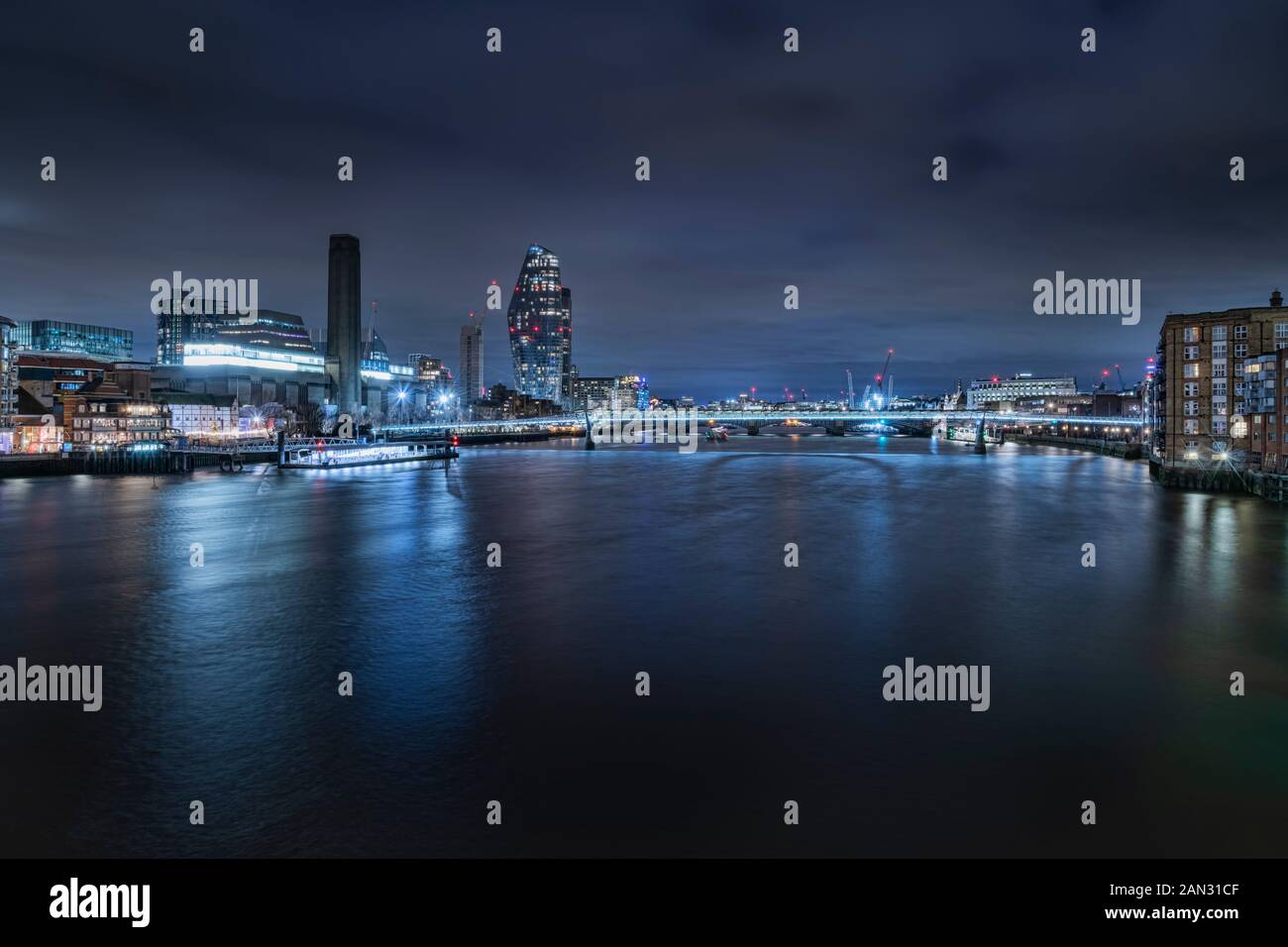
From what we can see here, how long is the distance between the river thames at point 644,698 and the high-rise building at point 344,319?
153666mm

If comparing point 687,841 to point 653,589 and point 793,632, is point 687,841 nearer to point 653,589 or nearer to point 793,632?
point 793,632

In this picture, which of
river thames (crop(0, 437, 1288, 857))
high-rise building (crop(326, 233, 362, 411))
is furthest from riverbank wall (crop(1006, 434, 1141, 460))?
high-rise building (crop(326, 233, 362, 411))

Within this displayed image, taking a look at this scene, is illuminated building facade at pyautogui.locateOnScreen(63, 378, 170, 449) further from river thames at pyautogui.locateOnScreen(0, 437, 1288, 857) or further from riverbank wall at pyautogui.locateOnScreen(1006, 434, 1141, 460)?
riverbank wall at pyautogui.locateOnScreen(1006, 434, 1141, 460)

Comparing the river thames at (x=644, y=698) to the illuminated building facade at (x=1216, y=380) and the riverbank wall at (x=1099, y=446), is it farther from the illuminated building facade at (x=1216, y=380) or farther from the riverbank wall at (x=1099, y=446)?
the riverbank wall at (x=1099, y=446)

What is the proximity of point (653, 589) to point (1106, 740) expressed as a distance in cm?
1361

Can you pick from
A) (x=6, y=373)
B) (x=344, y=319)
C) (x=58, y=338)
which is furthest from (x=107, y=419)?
(x=58, y=338)

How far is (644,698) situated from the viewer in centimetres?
1370

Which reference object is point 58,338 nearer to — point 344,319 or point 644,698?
point 344,319

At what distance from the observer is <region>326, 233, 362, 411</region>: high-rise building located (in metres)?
175

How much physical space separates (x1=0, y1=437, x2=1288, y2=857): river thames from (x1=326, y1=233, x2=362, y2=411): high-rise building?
154 m

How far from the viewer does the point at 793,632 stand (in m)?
18.4

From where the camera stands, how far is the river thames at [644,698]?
30.7 feet

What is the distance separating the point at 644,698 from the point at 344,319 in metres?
182
